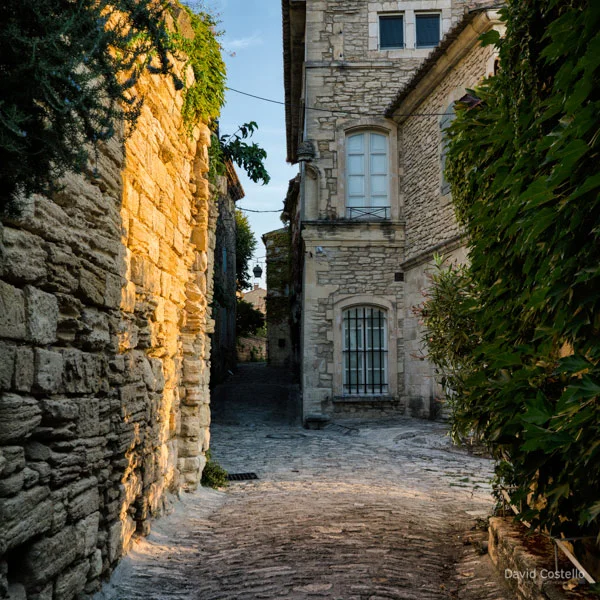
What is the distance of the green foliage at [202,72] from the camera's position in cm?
570

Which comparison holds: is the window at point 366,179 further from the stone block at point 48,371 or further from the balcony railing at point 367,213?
the stone block at point 48,371

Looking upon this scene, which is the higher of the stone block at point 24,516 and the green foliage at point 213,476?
the stone block at point 24,516

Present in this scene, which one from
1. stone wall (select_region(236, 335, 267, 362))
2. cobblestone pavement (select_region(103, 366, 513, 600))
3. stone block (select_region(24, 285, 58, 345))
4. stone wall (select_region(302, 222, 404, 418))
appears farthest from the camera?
stone wall (select_region(236, 335, 267, 362))

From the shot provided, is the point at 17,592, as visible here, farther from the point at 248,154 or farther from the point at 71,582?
the point at 248,154

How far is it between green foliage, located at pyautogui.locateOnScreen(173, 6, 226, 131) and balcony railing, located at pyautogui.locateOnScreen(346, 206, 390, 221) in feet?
27.4

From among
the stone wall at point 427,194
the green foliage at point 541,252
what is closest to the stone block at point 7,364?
the green foliage at point 541,252

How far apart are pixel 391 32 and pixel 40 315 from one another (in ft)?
46.7

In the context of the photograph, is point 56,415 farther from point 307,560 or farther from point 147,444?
point 307,560

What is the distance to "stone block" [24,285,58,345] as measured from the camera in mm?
2590

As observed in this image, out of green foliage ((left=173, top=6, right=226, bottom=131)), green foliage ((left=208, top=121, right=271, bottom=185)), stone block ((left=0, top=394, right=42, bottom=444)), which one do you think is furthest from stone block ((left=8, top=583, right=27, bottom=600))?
green foliage ((left=208, top=121, right=271, bottom=185))

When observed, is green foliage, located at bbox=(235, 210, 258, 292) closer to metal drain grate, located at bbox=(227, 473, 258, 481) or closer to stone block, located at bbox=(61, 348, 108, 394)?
metal drain grate, located at bbox=(227, 473, 258, 481)

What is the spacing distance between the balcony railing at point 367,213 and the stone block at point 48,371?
12.1m

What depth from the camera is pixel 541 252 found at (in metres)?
2.52

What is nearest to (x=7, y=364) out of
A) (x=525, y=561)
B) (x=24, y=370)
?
(x=24, y=370)
